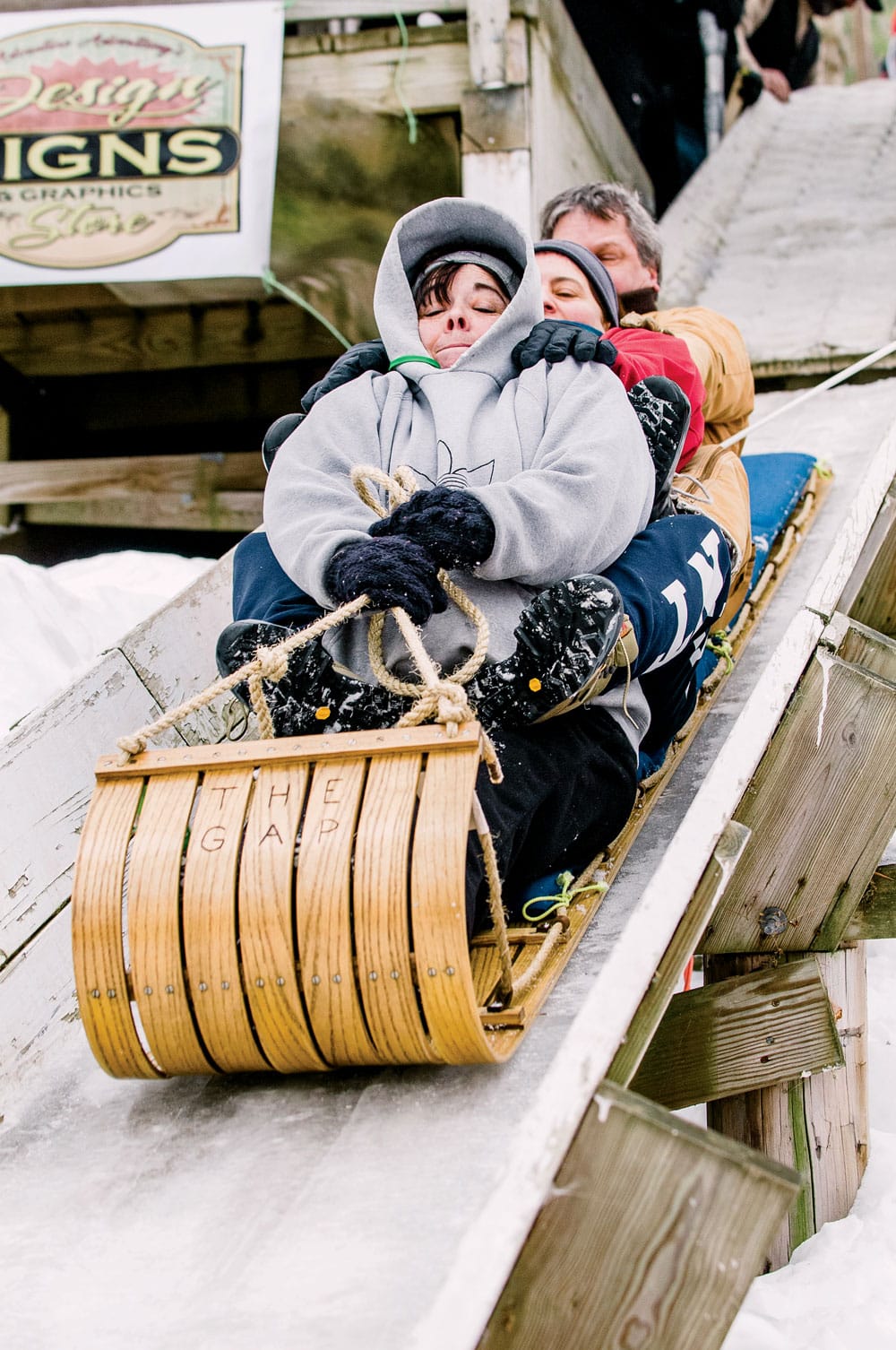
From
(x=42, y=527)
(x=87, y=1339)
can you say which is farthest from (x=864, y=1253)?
(x=42, y=527)

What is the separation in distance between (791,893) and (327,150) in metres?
3.13

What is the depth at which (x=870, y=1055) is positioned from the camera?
217 centimetres

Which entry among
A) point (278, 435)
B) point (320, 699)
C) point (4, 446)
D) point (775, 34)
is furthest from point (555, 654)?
point (775, 34)

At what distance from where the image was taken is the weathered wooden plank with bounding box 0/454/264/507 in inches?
178

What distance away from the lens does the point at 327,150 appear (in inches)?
161

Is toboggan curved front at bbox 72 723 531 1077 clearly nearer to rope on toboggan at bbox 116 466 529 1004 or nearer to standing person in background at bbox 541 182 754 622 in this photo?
rope on toboggan at bbox 116 466 529 1004

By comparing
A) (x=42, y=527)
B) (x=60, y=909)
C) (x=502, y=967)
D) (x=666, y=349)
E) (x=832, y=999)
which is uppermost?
(x=666, y=349)

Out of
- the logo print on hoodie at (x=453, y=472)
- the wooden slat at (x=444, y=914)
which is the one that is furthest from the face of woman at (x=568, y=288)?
the wooden slat at (x=444, y=914)

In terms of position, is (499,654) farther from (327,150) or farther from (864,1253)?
(327,150)

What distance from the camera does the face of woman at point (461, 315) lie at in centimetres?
198

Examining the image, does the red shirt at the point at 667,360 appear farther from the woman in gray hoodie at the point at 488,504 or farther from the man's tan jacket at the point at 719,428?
the woman in gray hoodie at the point at 488,504

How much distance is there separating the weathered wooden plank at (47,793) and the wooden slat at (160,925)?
428 mm

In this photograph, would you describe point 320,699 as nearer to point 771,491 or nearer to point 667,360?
point 667,360

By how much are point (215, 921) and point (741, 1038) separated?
0.85 meters
